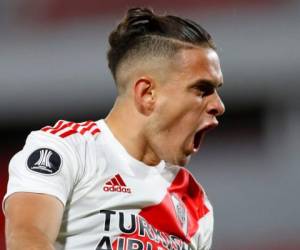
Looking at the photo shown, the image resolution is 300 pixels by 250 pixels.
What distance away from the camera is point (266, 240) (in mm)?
6621

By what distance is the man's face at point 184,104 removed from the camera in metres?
2.66

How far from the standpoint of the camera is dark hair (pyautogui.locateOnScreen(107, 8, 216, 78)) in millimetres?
2721

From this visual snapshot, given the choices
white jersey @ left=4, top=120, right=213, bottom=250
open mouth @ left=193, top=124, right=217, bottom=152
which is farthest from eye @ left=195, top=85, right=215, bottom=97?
white jersey @ left=4, top=120, right=213, bottom=250

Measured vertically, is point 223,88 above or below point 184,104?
below

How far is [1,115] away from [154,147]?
560 centimetres

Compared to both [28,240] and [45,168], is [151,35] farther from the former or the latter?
[28,240]

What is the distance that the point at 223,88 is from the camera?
25.7 feet

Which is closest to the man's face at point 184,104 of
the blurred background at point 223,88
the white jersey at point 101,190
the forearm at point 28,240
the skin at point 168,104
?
the skin at point 168,104

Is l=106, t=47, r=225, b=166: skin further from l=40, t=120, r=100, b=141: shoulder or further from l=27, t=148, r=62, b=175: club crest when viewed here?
l=27, t=148, r=62, b=175: club crest

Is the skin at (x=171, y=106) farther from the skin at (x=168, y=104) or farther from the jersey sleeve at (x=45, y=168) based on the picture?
the jersey sleeve at (x=45, y=168)

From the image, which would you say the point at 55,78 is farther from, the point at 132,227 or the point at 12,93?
the point at 132,227

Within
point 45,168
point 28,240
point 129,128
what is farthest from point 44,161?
point 129,128

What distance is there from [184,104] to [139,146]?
205mm

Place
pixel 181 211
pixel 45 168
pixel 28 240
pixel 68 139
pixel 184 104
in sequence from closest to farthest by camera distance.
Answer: pixel 28 240 → pixel 45 168 → pixel 68 139 → pixel 184 104 → pixel 181 211
